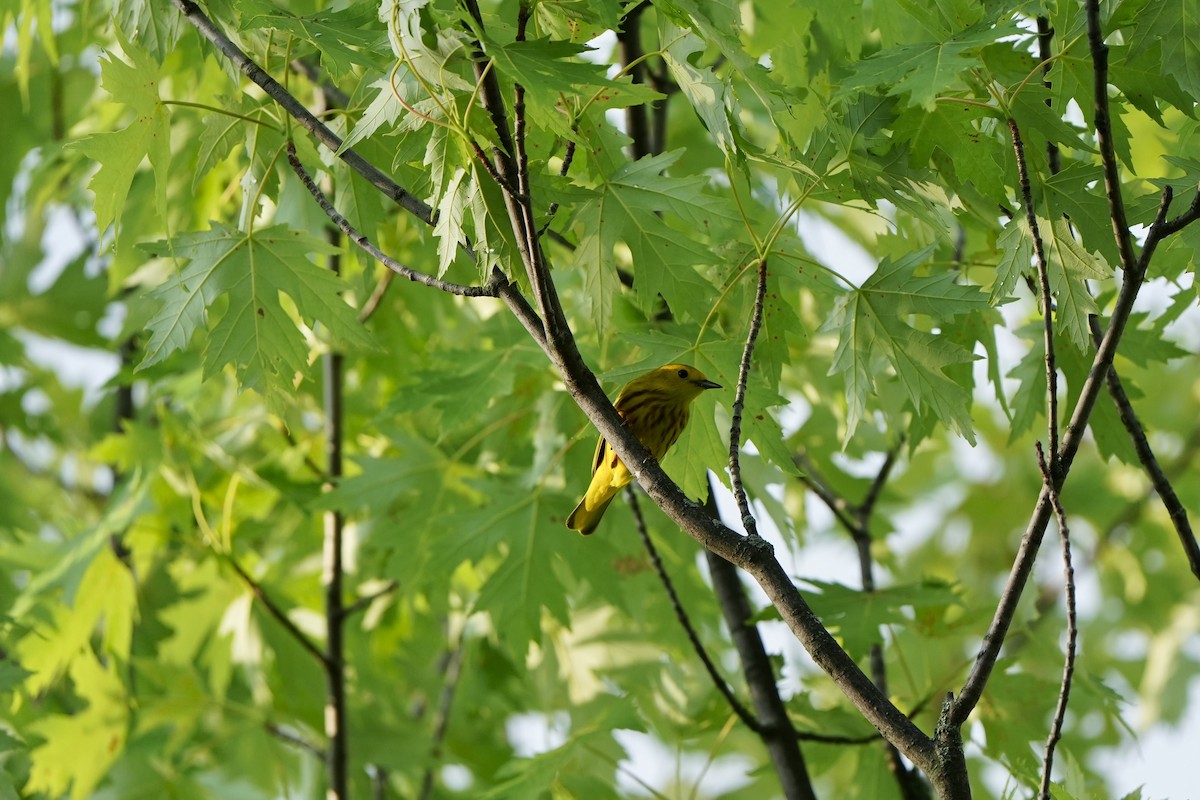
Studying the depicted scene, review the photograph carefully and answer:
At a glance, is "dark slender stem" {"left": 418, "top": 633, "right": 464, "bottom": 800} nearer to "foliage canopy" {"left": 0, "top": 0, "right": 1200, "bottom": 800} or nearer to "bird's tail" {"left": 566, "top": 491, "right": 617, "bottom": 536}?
"foliage canopy" {"left": 0, "top": 0, "right": 1200, "bottom": 800}

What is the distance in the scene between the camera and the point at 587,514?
259 cm

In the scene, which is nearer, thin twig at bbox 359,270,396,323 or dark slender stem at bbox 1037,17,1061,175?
dark slender stem at bbox 1037,17,1061,175

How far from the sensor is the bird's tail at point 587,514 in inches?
99.3

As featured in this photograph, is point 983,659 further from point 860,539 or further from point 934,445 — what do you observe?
point 934,445

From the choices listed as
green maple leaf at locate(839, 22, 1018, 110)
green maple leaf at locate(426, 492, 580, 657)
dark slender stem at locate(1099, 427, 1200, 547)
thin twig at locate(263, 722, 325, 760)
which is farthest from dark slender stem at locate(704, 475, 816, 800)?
dark slender stem at locate(1099, 427, 1200, 547)

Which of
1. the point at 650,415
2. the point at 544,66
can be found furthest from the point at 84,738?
the point at 544,66

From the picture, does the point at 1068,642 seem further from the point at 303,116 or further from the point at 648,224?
the point at 303,116

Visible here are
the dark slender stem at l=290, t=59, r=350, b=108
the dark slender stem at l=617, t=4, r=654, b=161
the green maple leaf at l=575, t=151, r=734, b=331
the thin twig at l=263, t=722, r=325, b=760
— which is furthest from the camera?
the thin twig at l=263, t=722, r=325, b=760

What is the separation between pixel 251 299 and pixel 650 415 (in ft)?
2.79

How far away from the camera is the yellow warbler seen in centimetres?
230

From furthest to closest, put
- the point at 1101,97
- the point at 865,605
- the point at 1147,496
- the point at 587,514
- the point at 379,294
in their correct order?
the point at 1147,496, the point at 379,294, the point at 865,605, the point at 587,514, the point at 1101,97

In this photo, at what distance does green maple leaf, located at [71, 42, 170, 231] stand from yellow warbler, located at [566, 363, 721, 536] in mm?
990

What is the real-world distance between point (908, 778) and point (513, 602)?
1.10m

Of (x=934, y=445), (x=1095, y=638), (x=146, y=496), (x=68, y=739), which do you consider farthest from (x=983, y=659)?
(x=1095, y=638)
